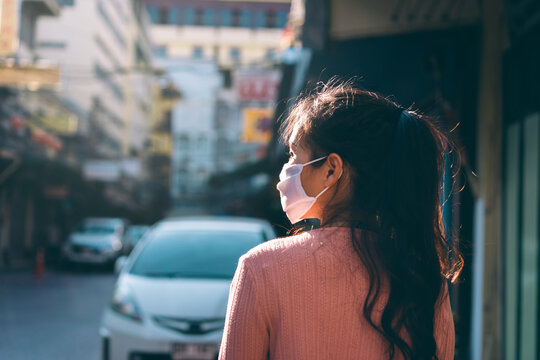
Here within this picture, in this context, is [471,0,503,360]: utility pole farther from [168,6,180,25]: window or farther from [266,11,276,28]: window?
[168,6,180,25]: window

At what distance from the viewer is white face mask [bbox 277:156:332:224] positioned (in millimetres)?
1677

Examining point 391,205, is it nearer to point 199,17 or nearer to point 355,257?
point 355,257

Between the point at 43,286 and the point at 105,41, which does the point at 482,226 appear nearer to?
the point at 43,286

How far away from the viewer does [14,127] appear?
72.9ft

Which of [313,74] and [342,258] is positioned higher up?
→ [313,74]

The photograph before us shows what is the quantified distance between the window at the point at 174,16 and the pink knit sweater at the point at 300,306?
2806 inches

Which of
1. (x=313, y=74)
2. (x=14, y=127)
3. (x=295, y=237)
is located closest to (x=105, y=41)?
(x=14, y=127)

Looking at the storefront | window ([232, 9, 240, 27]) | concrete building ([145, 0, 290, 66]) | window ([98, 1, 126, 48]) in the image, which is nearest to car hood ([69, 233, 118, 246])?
the storefront

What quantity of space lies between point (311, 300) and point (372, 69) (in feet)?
29.2

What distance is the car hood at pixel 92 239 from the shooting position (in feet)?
68.0

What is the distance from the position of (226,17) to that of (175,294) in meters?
67.3

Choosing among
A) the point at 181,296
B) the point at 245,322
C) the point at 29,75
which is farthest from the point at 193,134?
the point at 245,322

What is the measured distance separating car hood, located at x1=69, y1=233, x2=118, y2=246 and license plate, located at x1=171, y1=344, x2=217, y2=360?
16.3 meters

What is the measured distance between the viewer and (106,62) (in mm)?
49188
